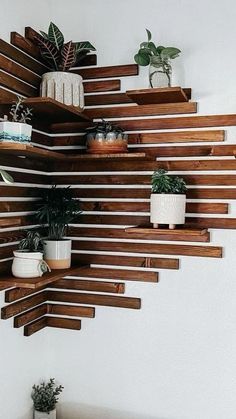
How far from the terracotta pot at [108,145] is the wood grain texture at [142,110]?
0.19m

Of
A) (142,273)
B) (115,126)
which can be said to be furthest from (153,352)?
(115,126)

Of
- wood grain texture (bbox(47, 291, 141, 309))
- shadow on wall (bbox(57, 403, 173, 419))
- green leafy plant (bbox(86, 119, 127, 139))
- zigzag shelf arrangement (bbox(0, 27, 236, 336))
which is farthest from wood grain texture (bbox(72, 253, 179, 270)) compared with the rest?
shadow on wall (bbox(57, 403, 173, 419))

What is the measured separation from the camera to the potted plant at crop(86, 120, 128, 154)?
2.05m

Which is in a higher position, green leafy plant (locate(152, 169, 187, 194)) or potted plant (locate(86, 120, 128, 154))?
potted plant (locate(86, 120, 128, 154))

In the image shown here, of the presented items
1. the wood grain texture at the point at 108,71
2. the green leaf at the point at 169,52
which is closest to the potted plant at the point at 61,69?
the wood grain texture at the point at 108,71

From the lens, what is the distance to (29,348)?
2213 mm

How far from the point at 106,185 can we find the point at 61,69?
0.57m

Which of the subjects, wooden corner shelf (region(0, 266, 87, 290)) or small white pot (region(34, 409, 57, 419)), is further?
small white pot (region(34, 409, 57, 419))

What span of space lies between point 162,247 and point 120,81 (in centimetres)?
81

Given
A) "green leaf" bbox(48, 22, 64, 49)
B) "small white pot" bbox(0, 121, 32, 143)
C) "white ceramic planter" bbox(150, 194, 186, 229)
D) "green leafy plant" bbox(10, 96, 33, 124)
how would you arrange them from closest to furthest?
"small white pot" bbox(0, 121, 32, 143), "green leafy plant" bbox(10, 96, 33, 124), "white ceramic planter" bbox(150, 194, 186, 229), "green leaf" bbox(48, 22, 64, 49)

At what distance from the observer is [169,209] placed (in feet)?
6.42

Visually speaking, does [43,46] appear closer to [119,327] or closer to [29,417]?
[119,327]

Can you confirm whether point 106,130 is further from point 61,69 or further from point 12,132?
point 12,132

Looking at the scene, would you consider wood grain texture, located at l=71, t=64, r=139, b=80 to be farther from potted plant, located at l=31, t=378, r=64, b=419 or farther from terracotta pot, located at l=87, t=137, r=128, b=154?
potted plant, located at l=31, t=378, r=64, b=419
